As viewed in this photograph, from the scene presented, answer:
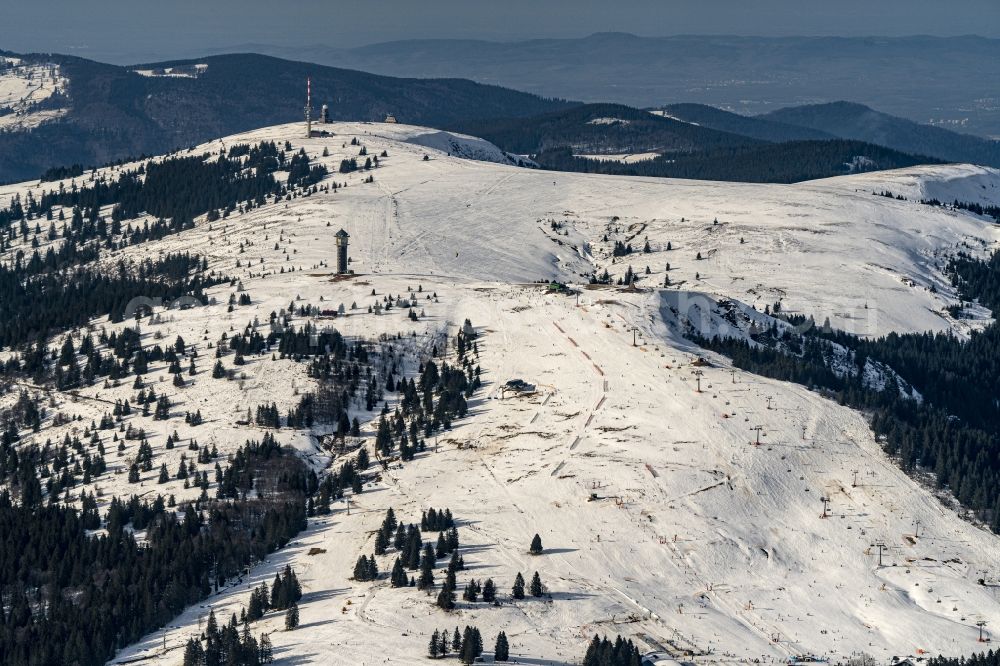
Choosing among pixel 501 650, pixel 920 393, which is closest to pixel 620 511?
pixel 501 650

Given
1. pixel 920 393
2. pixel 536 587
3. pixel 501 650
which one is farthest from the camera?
pixel 920 393

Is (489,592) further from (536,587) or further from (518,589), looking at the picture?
(536,587)

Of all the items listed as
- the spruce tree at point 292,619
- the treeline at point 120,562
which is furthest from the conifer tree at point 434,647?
the treeline at point 120,562

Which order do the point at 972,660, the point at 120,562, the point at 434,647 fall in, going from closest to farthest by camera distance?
the point at 434,647, the point at 972,660, the point at 120,562

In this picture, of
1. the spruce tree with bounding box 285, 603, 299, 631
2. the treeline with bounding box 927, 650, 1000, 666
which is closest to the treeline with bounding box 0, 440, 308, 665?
the spruce tree with bounding box 285, 603, 299, 631

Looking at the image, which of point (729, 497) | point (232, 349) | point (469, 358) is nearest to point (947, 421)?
point (729, 497)

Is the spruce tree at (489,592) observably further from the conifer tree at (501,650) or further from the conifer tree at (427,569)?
the conifer tree at (501,650)

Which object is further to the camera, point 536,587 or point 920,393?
point 920,393
